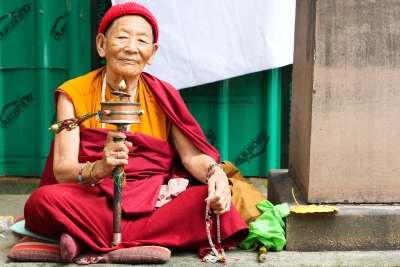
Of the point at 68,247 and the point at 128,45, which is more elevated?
the point at 128,45

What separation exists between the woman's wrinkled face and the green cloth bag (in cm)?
106

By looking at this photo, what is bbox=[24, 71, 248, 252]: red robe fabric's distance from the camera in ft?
10.5

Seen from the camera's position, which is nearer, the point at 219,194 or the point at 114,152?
the point at 114,152

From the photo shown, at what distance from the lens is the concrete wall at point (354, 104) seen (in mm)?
3432

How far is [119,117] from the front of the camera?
118 inches

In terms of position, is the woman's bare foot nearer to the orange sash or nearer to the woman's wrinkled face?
the orange sash

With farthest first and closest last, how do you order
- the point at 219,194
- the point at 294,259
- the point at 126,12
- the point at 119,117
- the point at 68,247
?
the point at 126,12 → the point at 294,259 → the point at 219,194 → the point at 68,247 → the point at 119,117

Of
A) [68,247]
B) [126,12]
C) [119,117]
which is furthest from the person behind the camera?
[126,12]

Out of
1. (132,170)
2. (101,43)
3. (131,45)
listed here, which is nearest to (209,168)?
(132,170)

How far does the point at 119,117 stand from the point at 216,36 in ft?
6.12

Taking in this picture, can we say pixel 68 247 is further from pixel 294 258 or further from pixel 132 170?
pixel 294 258

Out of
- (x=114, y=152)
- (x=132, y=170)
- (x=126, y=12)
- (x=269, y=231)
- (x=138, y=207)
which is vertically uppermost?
(x=126, y=12)

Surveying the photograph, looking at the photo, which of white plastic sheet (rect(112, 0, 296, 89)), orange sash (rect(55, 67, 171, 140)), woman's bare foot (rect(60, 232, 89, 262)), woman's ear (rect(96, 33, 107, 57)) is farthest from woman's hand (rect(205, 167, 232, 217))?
white plastic sheet (rect(112, 0, 296, 89))

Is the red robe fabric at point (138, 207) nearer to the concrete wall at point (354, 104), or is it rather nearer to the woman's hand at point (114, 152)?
the woman's hand at point (114, 152)
